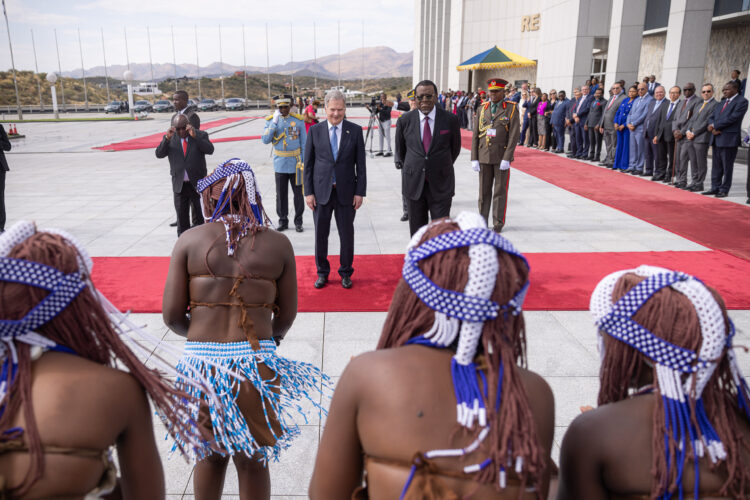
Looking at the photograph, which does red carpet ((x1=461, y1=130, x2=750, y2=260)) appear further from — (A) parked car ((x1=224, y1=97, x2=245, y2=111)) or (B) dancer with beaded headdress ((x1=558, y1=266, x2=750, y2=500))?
(A) parked car ((x1=224, y1=97, x2=245, y2=111))

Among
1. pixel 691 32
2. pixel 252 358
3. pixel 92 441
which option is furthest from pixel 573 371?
pixel 691 32

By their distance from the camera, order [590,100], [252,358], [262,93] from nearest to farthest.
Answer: [252,358] < [590,100] < [262,93]

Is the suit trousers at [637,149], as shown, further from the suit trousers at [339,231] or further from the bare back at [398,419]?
the bare back at [398,419]

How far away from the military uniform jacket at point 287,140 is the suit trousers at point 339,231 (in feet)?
7.04

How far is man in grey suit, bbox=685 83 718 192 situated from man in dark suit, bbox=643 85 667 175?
3.44 ft

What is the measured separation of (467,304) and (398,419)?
33 centimetres

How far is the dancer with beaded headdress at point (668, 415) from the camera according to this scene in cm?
139

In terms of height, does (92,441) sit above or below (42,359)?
below

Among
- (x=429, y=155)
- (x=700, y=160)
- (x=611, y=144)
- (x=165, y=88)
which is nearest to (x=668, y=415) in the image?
(x=429, y=155)

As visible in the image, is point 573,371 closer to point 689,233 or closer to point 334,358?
point 334,358

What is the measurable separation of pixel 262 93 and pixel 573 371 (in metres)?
88.7

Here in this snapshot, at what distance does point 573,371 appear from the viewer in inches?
161

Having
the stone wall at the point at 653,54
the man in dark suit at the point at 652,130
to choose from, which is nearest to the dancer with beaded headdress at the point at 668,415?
the man in dark suit at the point at 652,130

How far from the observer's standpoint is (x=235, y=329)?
259cm
